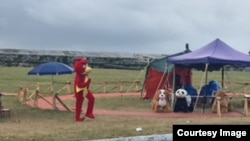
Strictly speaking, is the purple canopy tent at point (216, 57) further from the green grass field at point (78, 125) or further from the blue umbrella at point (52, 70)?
the blue umbrella at point (52, 70)

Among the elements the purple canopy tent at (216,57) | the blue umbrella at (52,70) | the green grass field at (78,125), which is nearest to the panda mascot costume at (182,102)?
the purple canopy tent at (216,57)

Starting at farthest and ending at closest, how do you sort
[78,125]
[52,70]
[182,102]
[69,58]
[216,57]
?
[69,58] < [182,102] < [216,57] < [52,70] < [78,125]

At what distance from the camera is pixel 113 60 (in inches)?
1617

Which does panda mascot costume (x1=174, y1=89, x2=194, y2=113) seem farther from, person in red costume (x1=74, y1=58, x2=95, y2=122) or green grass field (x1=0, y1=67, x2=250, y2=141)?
person in red costume (x1=74, y1=58, x2=95, y2=122)

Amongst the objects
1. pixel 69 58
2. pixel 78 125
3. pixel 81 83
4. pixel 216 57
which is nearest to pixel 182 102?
pixel 216 57

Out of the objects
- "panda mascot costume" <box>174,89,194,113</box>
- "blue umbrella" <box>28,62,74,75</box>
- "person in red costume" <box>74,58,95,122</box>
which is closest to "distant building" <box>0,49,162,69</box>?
"panda mascot costume" <box>174,89,194,113</box>

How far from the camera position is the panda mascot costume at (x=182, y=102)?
55.8 ft

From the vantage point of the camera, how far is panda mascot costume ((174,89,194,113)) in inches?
669

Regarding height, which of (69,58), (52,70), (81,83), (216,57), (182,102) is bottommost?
(182,102)

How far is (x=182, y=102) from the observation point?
1708cm

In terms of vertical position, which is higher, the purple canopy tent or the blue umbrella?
the purple canopy tent

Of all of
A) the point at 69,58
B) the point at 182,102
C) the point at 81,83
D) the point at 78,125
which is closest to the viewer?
the point at 78,125

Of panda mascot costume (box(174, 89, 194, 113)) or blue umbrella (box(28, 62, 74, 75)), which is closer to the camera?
blue umbrella (box(28, 62, 74, 75))

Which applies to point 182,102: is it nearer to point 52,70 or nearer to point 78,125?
point 52,70
